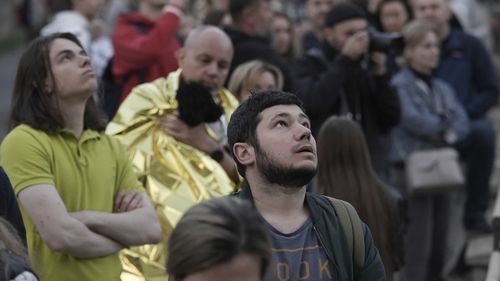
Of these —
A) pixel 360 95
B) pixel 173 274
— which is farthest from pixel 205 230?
pixel 360 95

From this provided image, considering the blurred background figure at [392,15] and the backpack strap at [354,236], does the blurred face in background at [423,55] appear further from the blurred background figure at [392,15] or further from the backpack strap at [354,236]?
the backpack strap at [354,236]

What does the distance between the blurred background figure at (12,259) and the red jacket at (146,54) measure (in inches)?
165

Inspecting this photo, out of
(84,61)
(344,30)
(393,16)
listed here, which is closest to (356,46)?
(344,30)

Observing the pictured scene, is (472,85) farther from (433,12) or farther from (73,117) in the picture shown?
(73,117)

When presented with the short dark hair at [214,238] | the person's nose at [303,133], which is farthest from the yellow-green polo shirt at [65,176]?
the short dark hair at [214,238]

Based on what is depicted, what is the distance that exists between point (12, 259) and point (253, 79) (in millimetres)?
3519

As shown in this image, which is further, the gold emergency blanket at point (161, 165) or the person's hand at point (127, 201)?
the gold emergency blanket at point (161, 165)

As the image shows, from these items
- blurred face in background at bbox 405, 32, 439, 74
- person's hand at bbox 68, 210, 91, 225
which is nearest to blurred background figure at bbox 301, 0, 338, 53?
blurred face in background at bbox 405, 32, 439, 74

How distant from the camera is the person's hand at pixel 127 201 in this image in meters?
5.49

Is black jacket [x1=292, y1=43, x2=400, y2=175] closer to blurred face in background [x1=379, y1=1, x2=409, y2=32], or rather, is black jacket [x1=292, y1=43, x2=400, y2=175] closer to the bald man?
the bald man

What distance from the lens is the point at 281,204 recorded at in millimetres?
4223

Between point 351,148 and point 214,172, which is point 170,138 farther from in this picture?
point 351,148

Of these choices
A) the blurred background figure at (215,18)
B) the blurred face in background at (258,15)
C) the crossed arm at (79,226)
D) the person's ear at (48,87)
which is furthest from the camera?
the blurred background figure at (215,18)

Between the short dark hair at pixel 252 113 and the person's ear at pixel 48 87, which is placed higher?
the short dark hair at pixel 252 113
